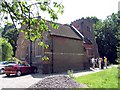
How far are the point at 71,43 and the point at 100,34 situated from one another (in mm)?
25706

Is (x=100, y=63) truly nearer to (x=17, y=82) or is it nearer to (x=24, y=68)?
(x=24, y=68)

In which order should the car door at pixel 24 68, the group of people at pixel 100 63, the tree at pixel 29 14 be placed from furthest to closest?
1. the group of people at pixel 100 63
2. the car door at pixel 24 68
3. the tree at pixel 29 14

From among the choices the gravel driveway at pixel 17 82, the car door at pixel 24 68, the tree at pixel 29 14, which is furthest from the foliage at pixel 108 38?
the tree at pixel 29 14

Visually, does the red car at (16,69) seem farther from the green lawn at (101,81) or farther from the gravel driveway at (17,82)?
the green lawn at (101,81)

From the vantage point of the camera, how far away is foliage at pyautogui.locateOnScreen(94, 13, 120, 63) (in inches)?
2240

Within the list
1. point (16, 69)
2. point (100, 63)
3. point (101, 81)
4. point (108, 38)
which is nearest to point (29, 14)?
point (101, 81)

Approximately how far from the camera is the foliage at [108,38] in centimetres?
5689

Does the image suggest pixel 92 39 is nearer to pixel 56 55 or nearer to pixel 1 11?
pixel 56 55

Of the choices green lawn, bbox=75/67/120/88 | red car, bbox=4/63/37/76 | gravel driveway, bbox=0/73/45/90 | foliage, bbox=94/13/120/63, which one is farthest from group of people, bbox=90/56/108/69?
green lawn, bbox=75/67/120/88

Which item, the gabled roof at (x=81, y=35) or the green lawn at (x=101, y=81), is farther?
the gabled roof at (x=81, y=35)

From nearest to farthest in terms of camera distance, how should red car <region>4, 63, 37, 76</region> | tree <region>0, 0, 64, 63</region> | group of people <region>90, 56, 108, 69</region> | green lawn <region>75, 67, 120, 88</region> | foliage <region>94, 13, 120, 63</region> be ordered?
1. tree <region>0, 0, 64, 63</region>
2. green lawn <region>75, 67, 120, 88</region>
3. red car <region>4, 63, 37, 76</region>
4. group of people <region>90, 56, 108, 69</region>
5. foliage <region>94, 13, 120, 63</region>

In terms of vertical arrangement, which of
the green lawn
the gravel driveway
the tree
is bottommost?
the gravel driveway

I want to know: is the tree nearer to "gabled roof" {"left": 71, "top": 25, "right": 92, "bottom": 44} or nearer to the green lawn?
the green lawn

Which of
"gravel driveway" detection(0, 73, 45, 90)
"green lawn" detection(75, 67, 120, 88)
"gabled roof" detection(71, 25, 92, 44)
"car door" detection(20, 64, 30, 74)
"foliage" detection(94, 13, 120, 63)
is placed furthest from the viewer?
"foliage" detection(94, 13, 120, 63)
